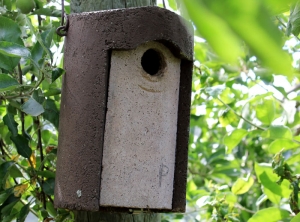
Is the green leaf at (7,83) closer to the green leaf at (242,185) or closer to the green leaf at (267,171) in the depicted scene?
the green leaf at (267,171)

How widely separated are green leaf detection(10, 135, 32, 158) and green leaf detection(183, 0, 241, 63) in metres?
1.55

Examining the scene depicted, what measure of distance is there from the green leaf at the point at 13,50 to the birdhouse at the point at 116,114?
13 cm

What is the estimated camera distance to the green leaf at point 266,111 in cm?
221

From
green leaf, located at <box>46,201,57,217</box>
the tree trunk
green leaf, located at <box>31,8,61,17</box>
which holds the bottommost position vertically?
green leaf, located at <box>46,201,57,217</box>

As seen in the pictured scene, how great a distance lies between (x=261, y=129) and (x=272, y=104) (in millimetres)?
123

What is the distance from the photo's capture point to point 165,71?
1.47 metres

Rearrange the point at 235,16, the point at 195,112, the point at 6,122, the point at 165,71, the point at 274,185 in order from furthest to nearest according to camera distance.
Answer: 1. the point at 195,112
2. the point at 274,185
3. the point at 6,122
4. the point at 165,71
5. the point at 235,16

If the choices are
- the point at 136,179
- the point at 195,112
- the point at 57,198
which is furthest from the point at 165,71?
the point at 195,112

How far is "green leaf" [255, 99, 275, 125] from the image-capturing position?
87.0 inches

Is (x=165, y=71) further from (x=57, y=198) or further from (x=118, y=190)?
(x=57, y=198)

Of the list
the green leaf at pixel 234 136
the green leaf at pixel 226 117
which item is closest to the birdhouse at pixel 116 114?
A: the green leaf at pixel 234 136

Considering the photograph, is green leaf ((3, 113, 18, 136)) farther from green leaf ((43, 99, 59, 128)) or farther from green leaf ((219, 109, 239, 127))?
green leaf ((219, 109, 239, 127))

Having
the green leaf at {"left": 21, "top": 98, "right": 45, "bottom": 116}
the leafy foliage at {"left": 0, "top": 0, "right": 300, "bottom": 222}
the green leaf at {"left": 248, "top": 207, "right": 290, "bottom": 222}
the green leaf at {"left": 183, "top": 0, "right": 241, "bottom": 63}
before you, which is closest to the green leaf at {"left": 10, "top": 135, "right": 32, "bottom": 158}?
the leafy foliage at {"left": 0, "top": 0, "right": 300, "bottom": 222}

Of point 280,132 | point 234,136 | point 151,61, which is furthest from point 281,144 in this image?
point 151,61
